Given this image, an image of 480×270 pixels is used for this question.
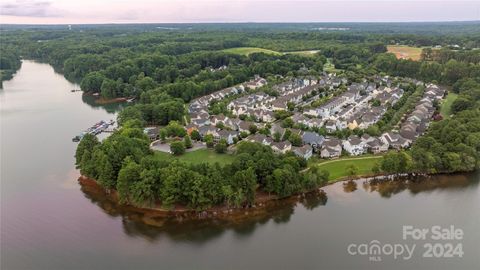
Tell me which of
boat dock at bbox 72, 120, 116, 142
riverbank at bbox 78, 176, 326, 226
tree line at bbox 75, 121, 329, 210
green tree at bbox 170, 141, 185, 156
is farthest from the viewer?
boat dock at bbox 72, 120, 116, 142

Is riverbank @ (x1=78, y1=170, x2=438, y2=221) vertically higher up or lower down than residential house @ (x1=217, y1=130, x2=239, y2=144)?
lower down

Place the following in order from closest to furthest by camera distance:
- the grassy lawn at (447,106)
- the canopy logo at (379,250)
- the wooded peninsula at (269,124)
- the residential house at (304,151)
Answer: the canopy logo at (379,250), the wooded peninsula at (269,124), the residential house at (304,151), the grassy lawn at (447,106)

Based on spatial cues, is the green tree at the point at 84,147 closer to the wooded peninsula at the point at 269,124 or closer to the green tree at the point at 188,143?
the wooded peninsula at the point at 269,124

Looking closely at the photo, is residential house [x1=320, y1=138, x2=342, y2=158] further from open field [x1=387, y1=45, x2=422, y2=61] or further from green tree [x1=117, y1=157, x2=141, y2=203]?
open field [x1=387, y1=45, x2=422, y2=61]

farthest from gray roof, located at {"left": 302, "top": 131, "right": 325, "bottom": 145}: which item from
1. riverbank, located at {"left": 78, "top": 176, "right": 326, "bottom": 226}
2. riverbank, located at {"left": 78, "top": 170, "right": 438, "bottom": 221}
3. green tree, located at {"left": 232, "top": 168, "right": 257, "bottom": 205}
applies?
green tree, located at {"left": 232, "top": 168, "right": 257, "bottom": 205}

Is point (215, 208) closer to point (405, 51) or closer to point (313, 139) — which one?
point (313, 139)

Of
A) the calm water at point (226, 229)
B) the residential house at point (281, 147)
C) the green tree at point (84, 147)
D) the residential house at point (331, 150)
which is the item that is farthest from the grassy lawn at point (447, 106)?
the green tree at point (84, 147)
